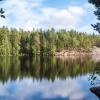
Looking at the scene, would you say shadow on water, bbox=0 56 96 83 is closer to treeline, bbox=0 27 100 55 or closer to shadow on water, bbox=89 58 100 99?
shadow on water, bbox=89 58 100 99

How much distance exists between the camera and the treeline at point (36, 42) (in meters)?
146

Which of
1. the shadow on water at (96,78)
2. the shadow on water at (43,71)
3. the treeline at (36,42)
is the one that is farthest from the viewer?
the treeline at (36,42)

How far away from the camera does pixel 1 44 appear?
137 meters

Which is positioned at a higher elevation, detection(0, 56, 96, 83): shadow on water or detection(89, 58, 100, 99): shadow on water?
detection(89, 58, 100, 99): shadow on water

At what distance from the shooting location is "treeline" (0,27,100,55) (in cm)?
14638

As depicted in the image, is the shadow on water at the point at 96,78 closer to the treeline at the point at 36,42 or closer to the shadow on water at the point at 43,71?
the shadow on water at the point at 43,71

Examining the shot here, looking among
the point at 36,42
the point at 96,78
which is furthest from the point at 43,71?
the point at 36,42

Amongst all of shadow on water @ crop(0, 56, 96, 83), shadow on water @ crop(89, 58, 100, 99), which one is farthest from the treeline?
shadow on water @ crop(89, 58, 100, 99)

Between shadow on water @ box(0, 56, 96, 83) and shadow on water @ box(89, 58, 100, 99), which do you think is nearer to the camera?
shadow on water @ box(89, 58, 100, 99)

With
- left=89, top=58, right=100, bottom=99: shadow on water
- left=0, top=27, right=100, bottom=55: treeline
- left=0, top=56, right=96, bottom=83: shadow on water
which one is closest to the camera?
left=89, top=58, right=100, bottom=99: shadow on water

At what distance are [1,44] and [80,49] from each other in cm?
7121

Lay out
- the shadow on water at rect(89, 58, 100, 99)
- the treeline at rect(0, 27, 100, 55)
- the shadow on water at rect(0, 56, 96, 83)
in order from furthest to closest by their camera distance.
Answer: the treeline at rect(0, 27, 100, 55), the shadow on water at rect(0, 56, 96, 83), the shadow on water at rect(89, 58, 100, 99)

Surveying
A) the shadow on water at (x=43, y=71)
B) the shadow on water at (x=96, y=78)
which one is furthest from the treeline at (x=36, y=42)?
the shadow on water at (x=96, y=78)

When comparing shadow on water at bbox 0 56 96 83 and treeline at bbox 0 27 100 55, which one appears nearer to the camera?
shadow on water at bbox 0 56 96 83
